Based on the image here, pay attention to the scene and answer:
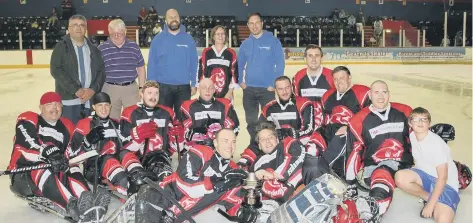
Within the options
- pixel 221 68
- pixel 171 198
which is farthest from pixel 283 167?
pixel 221 68

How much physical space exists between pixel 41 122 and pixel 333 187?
196cm

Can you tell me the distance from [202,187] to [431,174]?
1.29 m

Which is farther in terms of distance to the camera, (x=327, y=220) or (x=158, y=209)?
(x=158, y=209)

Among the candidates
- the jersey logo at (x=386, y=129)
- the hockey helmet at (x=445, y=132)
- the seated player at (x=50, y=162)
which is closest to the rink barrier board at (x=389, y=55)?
the hockey helmet at (x=445, y=132)

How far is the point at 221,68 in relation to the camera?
4.86 m

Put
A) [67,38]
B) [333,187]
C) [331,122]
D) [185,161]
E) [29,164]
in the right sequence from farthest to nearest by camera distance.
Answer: [67,38]
[331,122]
[29,164]
[185,161]
[333,187]

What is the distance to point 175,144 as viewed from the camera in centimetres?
420

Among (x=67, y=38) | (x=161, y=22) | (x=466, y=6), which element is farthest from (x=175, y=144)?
(x=466, y=6)

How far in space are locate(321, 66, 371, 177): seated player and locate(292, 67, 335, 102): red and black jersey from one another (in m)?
0.22

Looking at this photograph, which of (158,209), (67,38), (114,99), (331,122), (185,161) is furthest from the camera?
(114,99)

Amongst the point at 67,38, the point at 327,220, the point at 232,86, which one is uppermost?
the point at 67,38

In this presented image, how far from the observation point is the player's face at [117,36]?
15.3 feet

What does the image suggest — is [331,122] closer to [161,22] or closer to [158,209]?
[158,209]

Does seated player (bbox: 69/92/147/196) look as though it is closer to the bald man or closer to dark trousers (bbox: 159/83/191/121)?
the bald man
